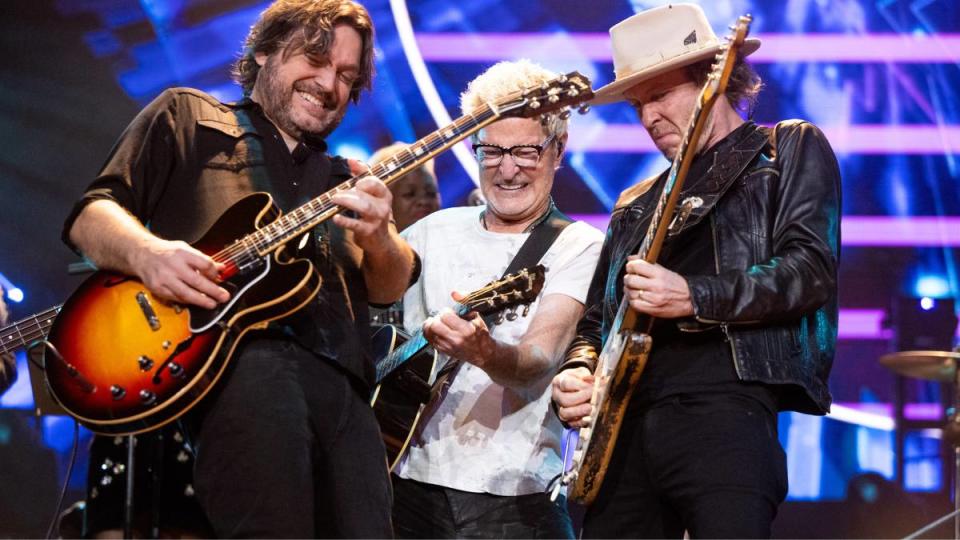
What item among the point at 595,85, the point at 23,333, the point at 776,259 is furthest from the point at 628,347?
the point at 595,85

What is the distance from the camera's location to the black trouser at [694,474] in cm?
A: 269

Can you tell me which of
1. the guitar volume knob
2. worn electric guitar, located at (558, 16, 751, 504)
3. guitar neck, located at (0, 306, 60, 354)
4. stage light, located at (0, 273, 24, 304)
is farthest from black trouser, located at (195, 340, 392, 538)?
stage light, located at (0, 273, 24, 304)

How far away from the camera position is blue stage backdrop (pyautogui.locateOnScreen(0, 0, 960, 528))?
6250 mm

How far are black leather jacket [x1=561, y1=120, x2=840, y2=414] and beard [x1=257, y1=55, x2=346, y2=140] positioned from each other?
3.24 feet

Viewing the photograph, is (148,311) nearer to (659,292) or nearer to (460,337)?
(460,337)

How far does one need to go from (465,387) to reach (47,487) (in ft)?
11.7

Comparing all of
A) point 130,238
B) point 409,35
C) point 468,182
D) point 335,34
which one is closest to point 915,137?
point 468,182

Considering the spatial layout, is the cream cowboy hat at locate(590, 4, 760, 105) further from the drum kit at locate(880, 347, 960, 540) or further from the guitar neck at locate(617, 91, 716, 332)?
the drum kit at locate(880, 347, 960, 540)

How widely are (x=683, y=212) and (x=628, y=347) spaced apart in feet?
1.30

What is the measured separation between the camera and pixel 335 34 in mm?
3041

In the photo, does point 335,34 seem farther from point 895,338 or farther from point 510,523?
point 895,338

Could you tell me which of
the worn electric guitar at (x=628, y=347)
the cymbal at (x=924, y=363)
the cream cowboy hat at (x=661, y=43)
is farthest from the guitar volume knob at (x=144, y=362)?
the cymbal at (x=924, y=363)

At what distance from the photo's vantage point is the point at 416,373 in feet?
12.2

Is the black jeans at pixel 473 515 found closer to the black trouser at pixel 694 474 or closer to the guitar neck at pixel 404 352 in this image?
the guitar neck at pixel 404 352
